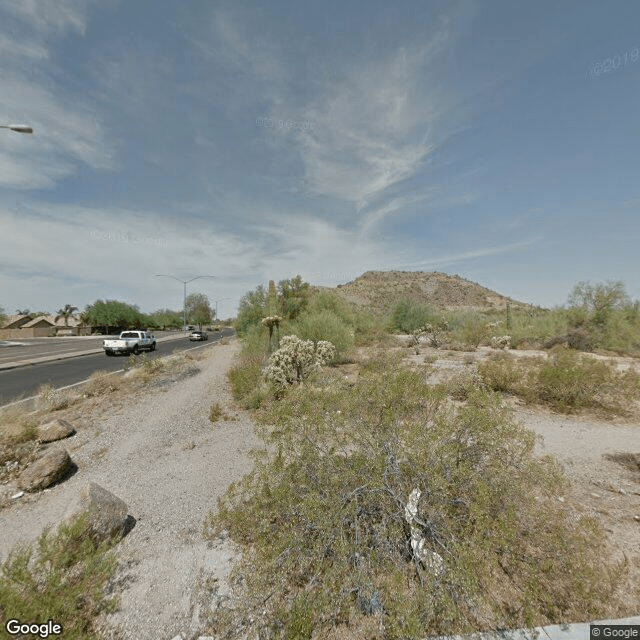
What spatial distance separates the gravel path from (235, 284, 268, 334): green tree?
1413cm

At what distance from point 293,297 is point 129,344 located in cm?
1257

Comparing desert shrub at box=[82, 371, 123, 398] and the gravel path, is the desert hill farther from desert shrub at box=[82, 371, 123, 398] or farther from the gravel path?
the gravel path

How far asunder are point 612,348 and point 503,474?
24.7 meters

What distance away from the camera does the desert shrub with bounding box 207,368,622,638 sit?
7.89 ft

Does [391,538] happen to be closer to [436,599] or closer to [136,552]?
[436,599]

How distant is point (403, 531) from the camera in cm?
298

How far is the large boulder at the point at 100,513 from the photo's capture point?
327cm

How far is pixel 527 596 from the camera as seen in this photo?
2.23m

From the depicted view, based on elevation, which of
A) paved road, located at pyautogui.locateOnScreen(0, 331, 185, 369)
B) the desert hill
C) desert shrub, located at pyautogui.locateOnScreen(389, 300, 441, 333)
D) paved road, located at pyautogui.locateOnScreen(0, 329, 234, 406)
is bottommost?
paved road, located at pyautogui.locateOnScreen(0, 331, 185, 369)

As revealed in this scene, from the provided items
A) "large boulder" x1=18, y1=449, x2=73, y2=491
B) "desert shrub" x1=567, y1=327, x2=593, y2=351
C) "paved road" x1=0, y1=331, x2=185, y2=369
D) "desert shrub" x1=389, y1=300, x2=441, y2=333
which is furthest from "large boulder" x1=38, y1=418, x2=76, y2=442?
"desert shrub" x1=389, y1=300, x2=441, y2=333

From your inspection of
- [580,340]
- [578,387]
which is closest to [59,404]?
[578,387]

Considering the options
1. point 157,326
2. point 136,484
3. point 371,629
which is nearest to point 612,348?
point 371,629

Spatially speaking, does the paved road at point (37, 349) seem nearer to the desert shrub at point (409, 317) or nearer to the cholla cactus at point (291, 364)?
the cholla cactus at point (291, 364)

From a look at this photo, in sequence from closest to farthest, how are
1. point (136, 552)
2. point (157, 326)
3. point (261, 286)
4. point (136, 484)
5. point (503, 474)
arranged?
point (503, 474) → point (136, 552) → point (136, 484) → point (261, 286) → point (157, 326)
